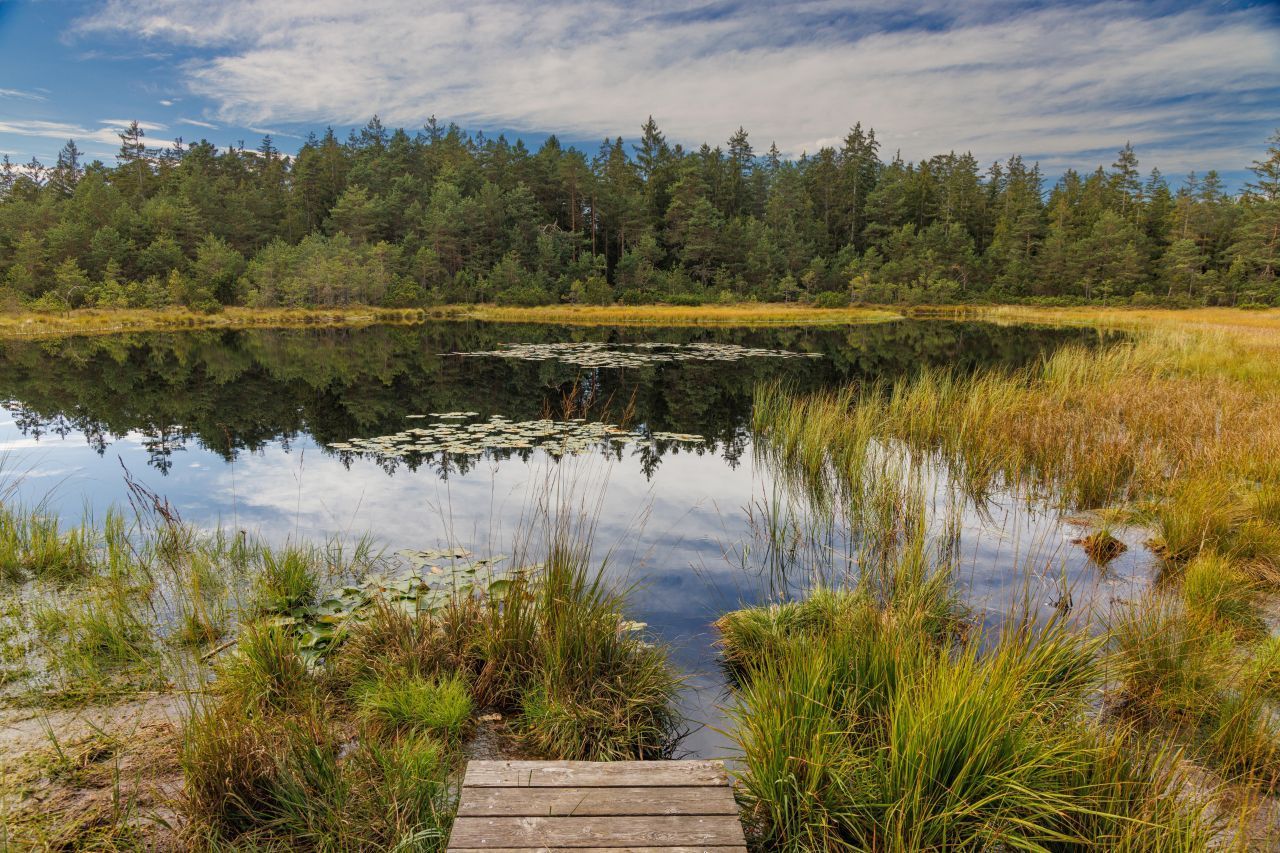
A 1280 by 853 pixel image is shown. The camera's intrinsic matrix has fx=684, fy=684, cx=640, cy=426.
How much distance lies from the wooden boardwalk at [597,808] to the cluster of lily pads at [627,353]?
16.6 metres

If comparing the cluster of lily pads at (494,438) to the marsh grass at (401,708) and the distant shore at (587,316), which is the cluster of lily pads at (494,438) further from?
the distant shore at (587,316)

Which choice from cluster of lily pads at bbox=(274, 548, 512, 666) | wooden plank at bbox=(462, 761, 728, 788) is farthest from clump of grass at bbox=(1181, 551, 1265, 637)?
cluster of lily pads at bbox=(274, 548, 512, 666)

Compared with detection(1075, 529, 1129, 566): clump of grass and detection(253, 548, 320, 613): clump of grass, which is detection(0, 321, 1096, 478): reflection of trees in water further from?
detection(1075, 529, 1129, 566): clump of grass

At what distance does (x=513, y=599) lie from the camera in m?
3.79

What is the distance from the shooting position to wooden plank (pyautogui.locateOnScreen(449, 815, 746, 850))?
2125mm

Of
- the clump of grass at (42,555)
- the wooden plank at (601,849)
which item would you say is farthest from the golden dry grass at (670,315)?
the wooden plank at (601,849)

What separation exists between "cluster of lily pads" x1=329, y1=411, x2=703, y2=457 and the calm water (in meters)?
0.17

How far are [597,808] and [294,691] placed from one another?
193 centimetres

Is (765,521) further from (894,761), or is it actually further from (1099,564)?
(894,761)

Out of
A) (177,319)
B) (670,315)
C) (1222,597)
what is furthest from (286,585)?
(670,315)

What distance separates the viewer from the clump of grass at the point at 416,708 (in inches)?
130

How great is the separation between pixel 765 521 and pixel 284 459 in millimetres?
6779

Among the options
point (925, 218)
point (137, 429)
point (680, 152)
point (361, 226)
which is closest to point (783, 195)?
point (680, 152)

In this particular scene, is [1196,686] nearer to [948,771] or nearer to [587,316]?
[948,771]
